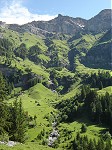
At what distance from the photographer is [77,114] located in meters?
179

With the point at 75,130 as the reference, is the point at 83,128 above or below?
above

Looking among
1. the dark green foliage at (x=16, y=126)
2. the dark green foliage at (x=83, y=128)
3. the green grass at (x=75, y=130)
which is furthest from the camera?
the dark green foliage at (x=83, y=128)

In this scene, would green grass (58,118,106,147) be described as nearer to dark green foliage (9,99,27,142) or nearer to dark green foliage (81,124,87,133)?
dark green foliage (81,124,87,133)

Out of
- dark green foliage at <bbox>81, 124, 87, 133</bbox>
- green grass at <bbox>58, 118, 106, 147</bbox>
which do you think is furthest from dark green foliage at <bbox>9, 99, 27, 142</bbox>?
dark green foliage at <bbox>81, 124, 87, 133</bbox>

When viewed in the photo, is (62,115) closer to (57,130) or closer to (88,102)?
(88,102)

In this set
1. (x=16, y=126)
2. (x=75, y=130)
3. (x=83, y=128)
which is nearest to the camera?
(x=16, y=126)

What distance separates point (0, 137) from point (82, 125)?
92.7 metres

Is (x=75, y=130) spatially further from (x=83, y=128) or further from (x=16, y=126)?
(x=16, y=126)

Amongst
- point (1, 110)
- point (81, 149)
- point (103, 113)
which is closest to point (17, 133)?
point (1, 110)

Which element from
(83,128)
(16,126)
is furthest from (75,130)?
(16,126)

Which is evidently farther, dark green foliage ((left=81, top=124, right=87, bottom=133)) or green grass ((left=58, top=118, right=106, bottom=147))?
dark green foliage ((left=81, top=124, right=87, bottom=133))

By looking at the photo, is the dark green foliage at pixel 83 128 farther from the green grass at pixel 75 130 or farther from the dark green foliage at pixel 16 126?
the dark green foliage at pixel 16 126

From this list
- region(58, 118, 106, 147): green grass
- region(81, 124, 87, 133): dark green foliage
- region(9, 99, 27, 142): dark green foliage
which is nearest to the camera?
region(9, 99, 27, 142): dark green foliage

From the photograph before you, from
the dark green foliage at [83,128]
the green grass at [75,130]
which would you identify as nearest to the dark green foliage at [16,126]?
the green grass at [75,130]
